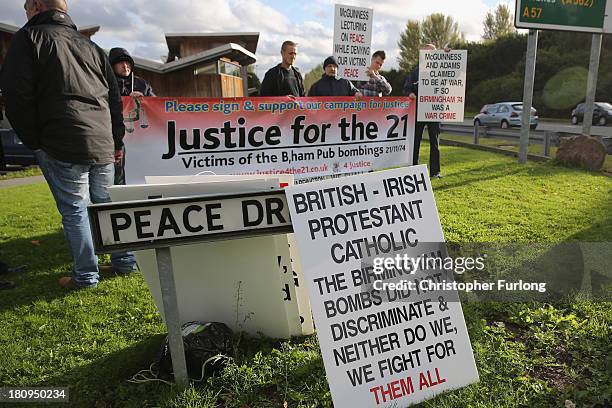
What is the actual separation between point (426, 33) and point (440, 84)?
53.9m

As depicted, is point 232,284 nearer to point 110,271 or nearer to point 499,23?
point 110,271

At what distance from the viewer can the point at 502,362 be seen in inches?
103

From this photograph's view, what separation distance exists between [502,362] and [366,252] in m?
Answer: 1.05

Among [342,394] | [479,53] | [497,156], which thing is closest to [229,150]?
[342,394]

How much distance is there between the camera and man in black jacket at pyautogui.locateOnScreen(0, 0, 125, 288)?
324cm

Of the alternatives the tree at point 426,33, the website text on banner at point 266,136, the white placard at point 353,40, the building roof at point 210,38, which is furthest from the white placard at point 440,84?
the tree at point 426,33

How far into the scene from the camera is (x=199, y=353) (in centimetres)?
255

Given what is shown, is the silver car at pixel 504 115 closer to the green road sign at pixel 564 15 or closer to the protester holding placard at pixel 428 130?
the green road sign at pixel 564 15

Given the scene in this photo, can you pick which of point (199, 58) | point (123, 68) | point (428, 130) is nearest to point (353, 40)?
point (428, 130)

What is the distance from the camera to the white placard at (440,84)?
7.42 m

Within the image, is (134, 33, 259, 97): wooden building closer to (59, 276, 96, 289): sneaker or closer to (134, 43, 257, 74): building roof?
(134, 43, 257, 74): building roof

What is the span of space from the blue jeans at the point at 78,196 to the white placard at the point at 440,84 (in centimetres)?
525

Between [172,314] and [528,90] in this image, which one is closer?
[172,314]

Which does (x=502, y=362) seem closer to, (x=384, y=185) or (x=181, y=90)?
(x=384, y=185)
